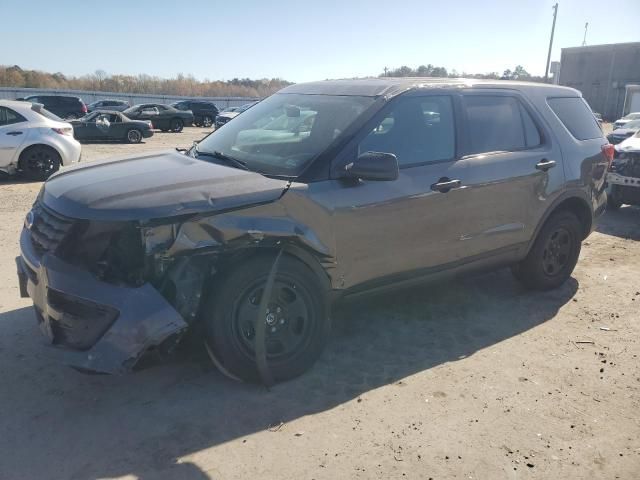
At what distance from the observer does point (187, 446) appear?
9.65 ft

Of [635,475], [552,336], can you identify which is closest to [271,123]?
[552,336]

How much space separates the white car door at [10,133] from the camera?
10.1 m

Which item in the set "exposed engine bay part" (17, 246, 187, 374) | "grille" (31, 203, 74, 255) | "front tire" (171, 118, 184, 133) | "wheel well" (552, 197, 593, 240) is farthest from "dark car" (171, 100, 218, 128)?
"exposed engine bay part" (17, 246, 187, 374)

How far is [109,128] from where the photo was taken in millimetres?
20578

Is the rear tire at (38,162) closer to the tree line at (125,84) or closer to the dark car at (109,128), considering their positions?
the dark car at (109,128)

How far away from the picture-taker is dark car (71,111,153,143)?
20266 mm

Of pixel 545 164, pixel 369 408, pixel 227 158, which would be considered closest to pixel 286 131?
pixel 227 158

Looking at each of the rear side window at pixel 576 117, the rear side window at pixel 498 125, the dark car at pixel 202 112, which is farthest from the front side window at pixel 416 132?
the dark car at pixel 202 112

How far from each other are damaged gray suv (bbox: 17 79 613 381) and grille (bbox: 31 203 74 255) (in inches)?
0.5

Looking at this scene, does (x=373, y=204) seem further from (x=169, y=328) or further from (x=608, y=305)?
(x=608, y=305)

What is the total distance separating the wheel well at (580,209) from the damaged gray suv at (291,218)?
0.08 metres

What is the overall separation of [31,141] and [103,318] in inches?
345

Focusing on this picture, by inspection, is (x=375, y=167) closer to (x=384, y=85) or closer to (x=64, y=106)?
(x=384, y=85)

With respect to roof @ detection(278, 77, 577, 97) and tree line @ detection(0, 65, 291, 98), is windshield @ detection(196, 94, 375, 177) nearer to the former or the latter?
roof @ detection(278, 77, 577, 97)
